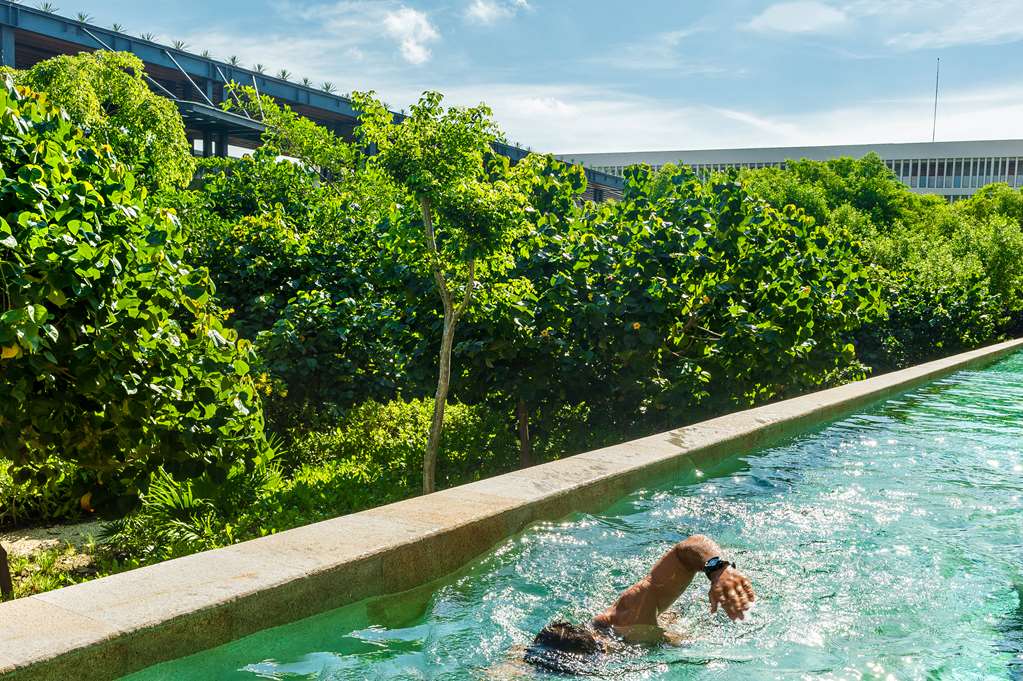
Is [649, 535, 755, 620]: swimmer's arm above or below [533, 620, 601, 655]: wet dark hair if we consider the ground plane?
above

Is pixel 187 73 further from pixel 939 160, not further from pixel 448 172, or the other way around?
pixel 939 160

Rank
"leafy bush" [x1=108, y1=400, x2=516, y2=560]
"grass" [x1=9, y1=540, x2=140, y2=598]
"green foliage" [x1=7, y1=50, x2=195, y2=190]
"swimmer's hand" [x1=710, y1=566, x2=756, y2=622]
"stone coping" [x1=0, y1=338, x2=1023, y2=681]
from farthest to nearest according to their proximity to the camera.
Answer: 1. "green foliage" [x1=7, y1=50, x2=195, y2=190]
2. "leafy bush" [x1=108, y1=400, x2=516, y2=560]
3. "grass" [x1=9, y1=540, x2=140, y2=598]
4. "swimmer's hand" [x1=710, y1=566, x2=756, y2=622]
5. "stone coping" [x1=0, y1=338, x2=1023, y2=681]

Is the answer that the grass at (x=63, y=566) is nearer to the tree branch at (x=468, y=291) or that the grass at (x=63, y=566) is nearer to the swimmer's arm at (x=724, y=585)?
the tree branch at (x=468, y=291)

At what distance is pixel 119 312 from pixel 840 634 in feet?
12.1

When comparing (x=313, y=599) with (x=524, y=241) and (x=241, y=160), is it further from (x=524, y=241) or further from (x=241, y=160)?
(x=241, y=160)

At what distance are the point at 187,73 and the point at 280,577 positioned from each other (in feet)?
165

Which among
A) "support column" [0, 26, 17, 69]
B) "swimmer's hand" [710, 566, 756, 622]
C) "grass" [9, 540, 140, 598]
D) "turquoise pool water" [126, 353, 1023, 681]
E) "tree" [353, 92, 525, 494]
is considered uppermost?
"support column" [0, 26, 17, 69]

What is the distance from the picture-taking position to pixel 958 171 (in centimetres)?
9544

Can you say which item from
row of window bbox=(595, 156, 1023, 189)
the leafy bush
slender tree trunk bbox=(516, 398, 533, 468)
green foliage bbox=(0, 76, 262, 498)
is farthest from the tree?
row of window bbox=(595, 156, 1023, 189)

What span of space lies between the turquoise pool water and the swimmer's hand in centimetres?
38

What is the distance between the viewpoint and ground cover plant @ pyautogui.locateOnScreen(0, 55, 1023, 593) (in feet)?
14.6

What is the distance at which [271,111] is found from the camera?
12906 mm

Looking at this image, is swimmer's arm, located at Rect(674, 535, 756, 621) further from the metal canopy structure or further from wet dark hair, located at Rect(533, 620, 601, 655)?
the metal canopy structure

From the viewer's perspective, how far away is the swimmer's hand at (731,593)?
375 centimetres
